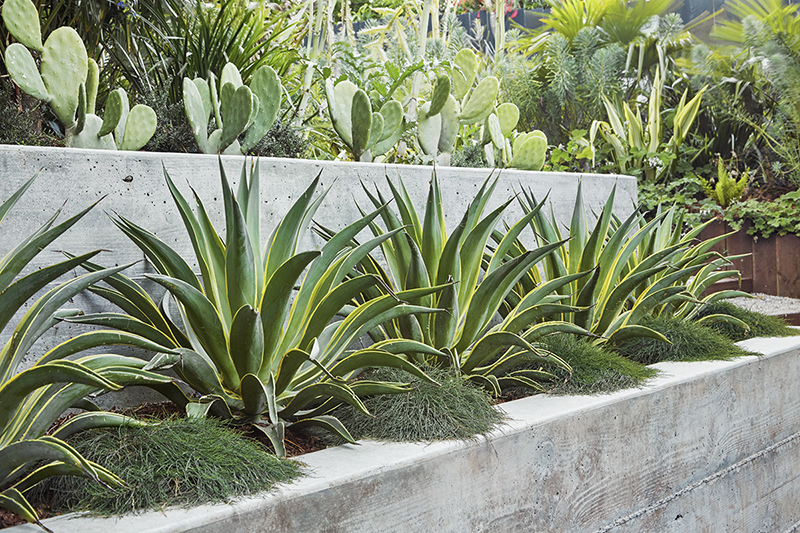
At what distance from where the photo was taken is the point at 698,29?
403 inches

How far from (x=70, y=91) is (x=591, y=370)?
1.95 meters

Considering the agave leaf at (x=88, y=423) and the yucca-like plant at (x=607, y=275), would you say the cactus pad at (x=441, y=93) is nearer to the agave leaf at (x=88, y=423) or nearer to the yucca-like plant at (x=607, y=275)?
the yucca-like plant at (x=607, y=275)

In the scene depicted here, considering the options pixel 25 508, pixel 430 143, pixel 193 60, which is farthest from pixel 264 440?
pixel 193 60

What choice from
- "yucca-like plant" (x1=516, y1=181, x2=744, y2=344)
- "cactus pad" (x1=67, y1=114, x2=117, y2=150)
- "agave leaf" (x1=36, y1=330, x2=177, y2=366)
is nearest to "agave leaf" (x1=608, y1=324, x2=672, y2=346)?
"yucca-like plant" (x1=516, y1=181, x2=744, y2=344)

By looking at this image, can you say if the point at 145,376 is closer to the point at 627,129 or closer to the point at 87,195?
the point at 87,195

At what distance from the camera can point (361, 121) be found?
277cm

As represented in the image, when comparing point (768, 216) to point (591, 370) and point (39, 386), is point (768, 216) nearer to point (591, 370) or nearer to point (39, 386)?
point (591, 370)

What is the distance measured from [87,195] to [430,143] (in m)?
1.68

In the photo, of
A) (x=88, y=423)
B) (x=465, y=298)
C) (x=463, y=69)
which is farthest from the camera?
(x=463, y=69)

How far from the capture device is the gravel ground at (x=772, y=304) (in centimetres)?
473

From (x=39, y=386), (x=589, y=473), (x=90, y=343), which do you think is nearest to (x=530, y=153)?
(x=589, y=473)

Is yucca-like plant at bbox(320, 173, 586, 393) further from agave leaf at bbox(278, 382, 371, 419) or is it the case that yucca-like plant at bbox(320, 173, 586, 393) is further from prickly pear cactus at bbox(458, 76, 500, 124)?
prickly pear cactus at bbox(458, 76, 500, 124)

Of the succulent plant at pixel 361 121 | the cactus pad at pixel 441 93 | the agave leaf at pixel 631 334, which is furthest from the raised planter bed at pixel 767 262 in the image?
the succulent plant at pixel 361 121

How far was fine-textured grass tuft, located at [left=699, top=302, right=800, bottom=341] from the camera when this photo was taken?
2996 mm
